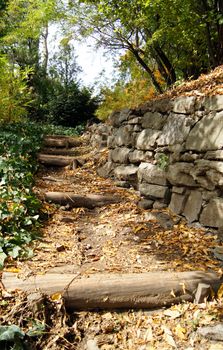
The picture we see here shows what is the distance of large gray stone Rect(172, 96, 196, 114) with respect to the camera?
3.88 metres

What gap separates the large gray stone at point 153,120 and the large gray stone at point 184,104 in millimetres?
285

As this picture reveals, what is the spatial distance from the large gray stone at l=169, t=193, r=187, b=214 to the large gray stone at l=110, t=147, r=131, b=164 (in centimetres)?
138

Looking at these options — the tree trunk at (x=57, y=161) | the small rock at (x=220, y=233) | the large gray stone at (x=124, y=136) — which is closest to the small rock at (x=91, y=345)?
the small rock at (x=220, y=233)

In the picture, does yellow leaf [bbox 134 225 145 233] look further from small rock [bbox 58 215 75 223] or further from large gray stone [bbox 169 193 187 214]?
small rock [bbox 58 215 75 223]

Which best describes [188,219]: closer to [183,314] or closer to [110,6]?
[183,314]

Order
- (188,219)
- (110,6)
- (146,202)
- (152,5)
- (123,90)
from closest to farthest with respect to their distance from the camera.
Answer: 1. (188,219)
2. (146,202)
3. (152,5)
4. (110,6)
5. (123,90)

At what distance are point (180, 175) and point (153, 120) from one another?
44.4 inches

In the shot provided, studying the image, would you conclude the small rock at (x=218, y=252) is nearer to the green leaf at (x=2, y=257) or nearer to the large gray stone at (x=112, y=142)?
the green leaf at (x=2, y=257)

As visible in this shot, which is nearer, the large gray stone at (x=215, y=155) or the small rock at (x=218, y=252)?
the small rock at (x=218, y=252)

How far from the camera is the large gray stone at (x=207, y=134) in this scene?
133 inches

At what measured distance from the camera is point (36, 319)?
2.16 meters

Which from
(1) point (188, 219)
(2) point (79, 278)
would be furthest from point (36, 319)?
(1) point (188, 219)

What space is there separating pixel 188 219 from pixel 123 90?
8463 mm

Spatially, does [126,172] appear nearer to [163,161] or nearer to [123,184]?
[123,184]
